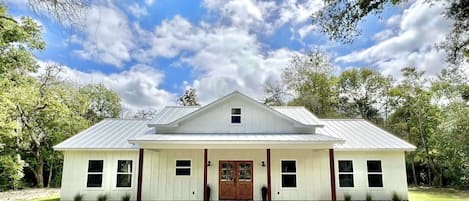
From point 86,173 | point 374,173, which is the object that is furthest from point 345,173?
point 86,173

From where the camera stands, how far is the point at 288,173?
12992mm

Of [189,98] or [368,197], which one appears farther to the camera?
[189,98]

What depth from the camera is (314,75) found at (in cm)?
2981

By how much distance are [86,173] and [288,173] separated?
8.72 meters

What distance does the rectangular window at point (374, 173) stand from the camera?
1277 cm

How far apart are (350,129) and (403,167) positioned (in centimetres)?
303

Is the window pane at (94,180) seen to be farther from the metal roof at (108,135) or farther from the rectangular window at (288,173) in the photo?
the rectangular window at (288,173)

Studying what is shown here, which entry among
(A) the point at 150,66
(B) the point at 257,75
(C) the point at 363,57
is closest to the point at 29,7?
(A) the point at 150,66

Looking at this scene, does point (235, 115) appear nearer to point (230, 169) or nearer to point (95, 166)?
point (230, 169)

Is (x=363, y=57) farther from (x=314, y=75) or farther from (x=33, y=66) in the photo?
(x=33, y=66)

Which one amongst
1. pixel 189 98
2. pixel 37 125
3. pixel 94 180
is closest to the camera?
pixel 94 180

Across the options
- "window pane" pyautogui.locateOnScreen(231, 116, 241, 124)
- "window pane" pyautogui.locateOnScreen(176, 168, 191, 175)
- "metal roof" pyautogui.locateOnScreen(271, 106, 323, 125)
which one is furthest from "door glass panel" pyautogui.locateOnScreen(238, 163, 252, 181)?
"metal roof" pyautogui.locateOnScreen(271, 106, 323, 125)

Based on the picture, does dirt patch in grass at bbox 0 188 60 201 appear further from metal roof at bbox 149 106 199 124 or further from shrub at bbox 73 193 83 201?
metal roof at bbox 149 106 199 124

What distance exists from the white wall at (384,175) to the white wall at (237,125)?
2314mm
